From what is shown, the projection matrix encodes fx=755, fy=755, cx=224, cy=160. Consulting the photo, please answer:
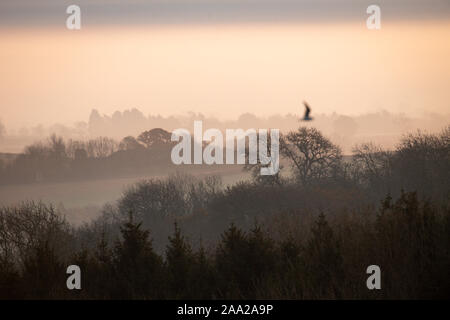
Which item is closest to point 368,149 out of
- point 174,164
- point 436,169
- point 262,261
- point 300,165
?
point 300,165

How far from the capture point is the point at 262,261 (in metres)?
25.7

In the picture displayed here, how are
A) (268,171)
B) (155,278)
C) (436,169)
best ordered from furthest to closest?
(268,171)
(436,169)
(155,278)

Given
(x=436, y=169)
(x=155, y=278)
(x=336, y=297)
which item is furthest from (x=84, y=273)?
(x=436, y=169)

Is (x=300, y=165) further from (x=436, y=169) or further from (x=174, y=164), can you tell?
(x=174, y=164)

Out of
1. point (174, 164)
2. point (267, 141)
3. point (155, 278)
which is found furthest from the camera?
point (174, 164)

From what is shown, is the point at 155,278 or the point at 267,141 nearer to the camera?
the point at 155,278

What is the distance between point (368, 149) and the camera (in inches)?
3839

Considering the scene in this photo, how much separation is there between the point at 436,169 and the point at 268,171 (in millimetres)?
23210

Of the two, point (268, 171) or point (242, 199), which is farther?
point (268, 171)

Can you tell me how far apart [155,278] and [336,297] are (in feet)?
20.9
